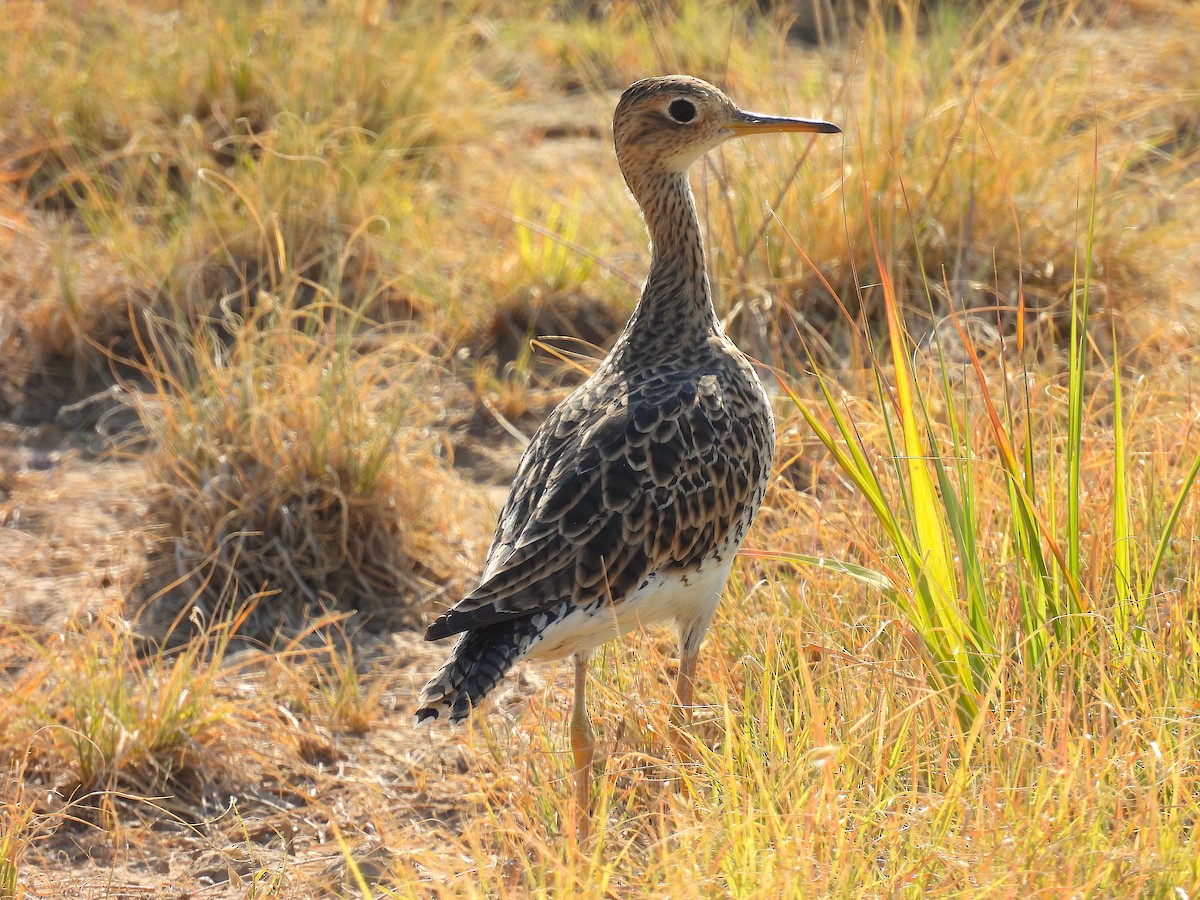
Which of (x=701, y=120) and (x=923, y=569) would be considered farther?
(x=701, y=120)

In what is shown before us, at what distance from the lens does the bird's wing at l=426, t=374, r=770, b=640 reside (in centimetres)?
372

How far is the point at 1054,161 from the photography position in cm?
633

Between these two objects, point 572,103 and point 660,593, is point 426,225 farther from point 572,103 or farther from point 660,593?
point 660,593

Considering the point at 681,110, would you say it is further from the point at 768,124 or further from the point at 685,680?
the point at 685,680

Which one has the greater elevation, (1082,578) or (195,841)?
(1082,578)

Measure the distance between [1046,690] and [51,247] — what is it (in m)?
5.03

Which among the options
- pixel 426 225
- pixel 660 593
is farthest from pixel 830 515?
pixel 426 225

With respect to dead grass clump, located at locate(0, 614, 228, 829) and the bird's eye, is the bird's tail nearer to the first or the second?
dead grass clump, located at locate(0, 614, 228, 829)

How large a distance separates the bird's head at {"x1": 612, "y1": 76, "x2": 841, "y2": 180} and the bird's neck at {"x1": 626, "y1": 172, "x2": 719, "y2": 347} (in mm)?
87

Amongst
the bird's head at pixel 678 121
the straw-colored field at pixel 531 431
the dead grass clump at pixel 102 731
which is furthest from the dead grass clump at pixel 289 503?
the bird's head at pixel 678 121

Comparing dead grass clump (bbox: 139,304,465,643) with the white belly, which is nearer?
the white belly

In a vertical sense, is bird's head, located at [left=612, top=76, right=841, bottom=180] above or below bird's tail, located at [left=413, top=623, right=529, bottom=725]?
above

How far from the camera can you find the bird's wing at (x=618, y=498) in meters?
3.72

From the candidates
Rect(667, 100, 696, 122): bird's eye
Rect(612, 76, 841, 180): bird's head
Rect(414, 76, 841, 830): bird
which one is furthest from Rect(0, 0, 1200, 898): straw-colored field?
Rect(667, 100, 696, 122): bird's eye
